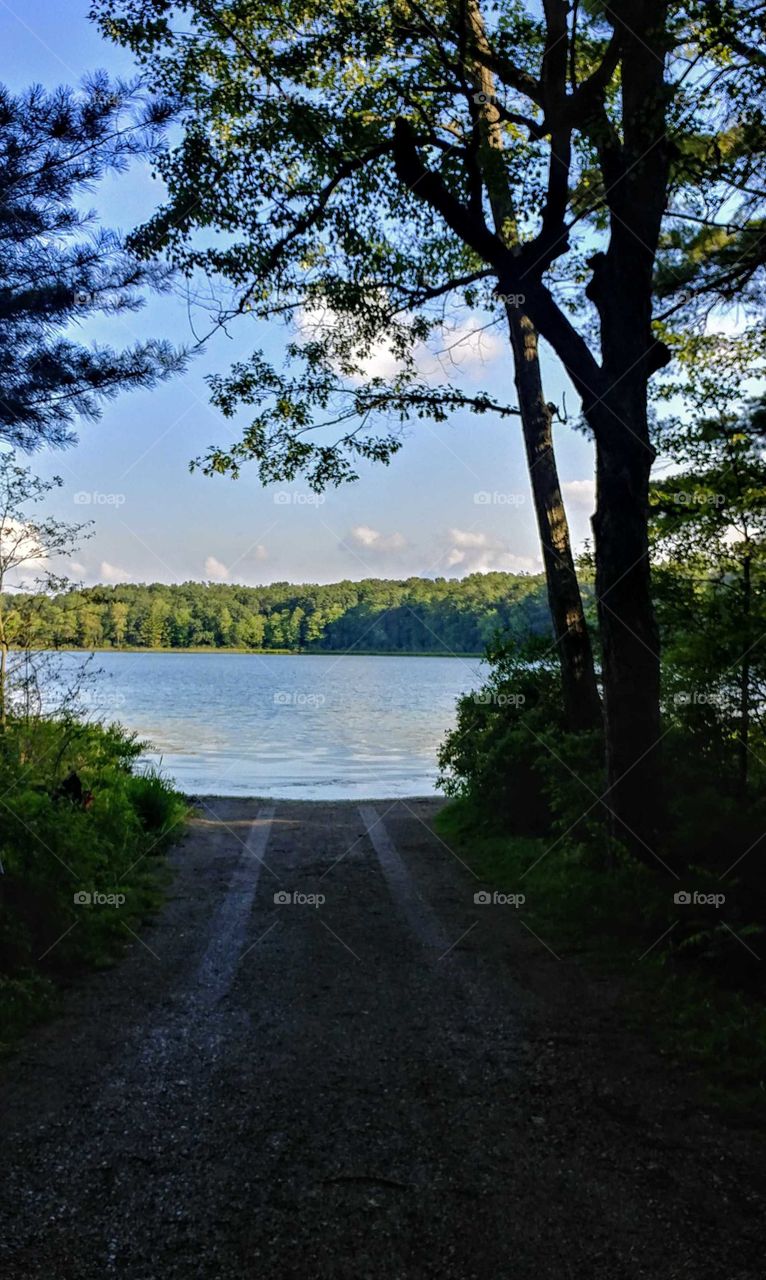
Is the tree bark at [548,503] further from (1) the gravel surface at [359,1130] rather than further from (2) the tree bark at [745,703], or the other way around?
(1) the gravel surface at [359,1130]

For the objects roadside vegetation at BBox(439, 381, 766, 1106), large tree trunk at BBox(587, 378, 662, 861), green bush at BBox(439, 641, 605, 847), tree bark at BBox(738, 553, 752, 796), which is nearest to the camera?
roadside vegetation at BBox(439, 381, 766, 1106)

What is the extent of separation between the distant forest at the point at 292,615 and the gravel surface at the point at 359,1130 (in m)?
5.38

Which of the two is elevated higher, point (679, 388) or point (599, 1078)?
point (679, 388)

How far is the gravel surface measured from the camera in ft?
10.3

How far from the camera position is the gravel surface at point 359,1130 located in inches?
124

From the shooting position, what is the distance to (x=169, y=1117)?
412 centimetres

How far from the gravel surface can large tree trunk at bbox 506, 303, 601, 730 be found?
428 cm

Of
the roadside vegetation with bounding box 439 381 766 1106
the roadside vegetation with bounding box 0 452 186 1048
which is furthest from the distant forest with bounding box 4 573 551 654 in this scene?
the roadside vegetation with bounding box 439 381 766 1106

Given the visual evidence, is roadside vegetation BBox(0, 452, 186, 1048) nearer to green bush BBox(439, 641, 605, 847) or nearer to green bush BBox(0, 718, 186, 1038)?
green bush BBox(0, 718, 186, 1038)

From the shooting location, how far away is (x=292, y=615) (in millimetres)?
40312

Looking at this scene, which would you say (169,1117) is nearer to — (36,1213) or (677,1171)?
(36,1213)

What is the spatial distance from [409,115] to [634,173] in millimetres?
2812

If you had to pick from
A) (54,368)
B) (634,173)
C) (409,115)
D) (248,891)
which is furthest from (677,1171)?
(409,115)

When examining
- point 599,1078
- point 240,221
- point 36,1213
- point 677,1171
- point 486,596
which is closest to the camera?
point 36,1213
